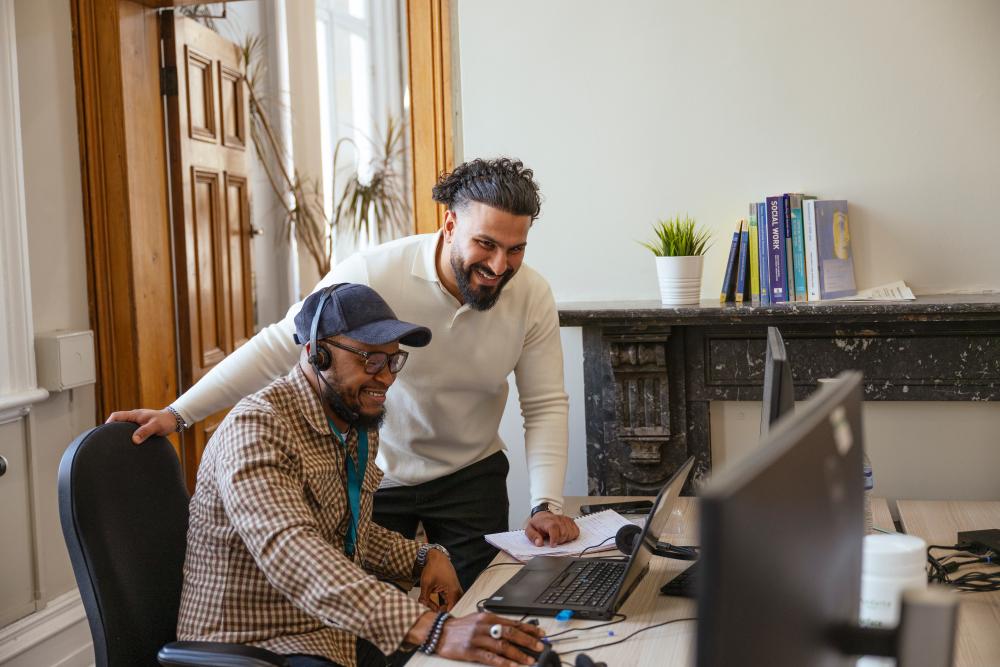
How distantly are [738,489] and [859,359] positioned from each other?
102 inches

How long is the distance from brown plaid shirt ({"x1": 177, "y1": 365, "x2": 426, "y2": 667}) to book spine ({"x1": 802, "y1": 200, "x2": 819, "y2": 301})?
5.43 ft

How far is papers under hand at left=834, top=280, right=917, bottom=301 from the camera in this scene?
3.01 metres

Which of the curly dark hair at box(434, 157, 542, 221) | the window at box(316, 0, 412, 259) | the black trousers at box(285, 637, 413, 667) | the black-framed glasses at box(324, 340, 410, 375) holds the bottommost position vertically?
the black trousers at box(285, 637, 413, 667)

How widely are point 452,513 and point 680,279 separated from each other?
42.1 inches

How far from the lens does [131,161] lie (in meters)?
3.38

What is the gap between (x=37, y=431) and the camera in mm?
3086

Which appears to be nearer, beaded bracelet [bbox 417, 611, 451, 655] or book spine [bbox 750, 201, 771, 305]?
beaded bracelet [bbox 417, 611, 451, 655]

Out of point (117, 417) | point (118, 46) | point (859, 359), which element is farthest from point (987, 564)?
point (118, 46)

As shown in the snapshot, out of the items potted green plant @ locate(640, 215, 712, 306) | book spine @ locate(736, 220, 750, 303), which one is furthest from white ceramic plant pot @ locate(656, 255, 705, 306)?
book spine @ locate(736, 220, 750, 303)

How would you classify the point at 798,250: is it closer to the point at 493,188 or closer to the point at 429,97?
the point at 493,188

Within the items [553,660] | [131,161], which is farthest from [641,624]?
[131,161]

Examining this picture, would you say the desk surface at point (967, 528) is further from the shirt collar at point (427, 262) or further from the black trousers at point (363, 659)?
the shirt collar at point (427, 262)

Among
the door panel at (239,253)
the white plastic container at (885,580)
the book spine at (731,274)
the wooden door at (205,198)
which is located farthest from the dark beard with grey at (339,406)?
the door panel at (239,253)

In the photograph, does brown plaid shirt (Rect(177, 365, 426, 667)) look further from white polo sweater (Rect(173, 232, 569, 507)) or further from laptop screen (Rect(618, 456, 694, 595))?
white polo sweater (Rect(173, 232, 569, 507))
